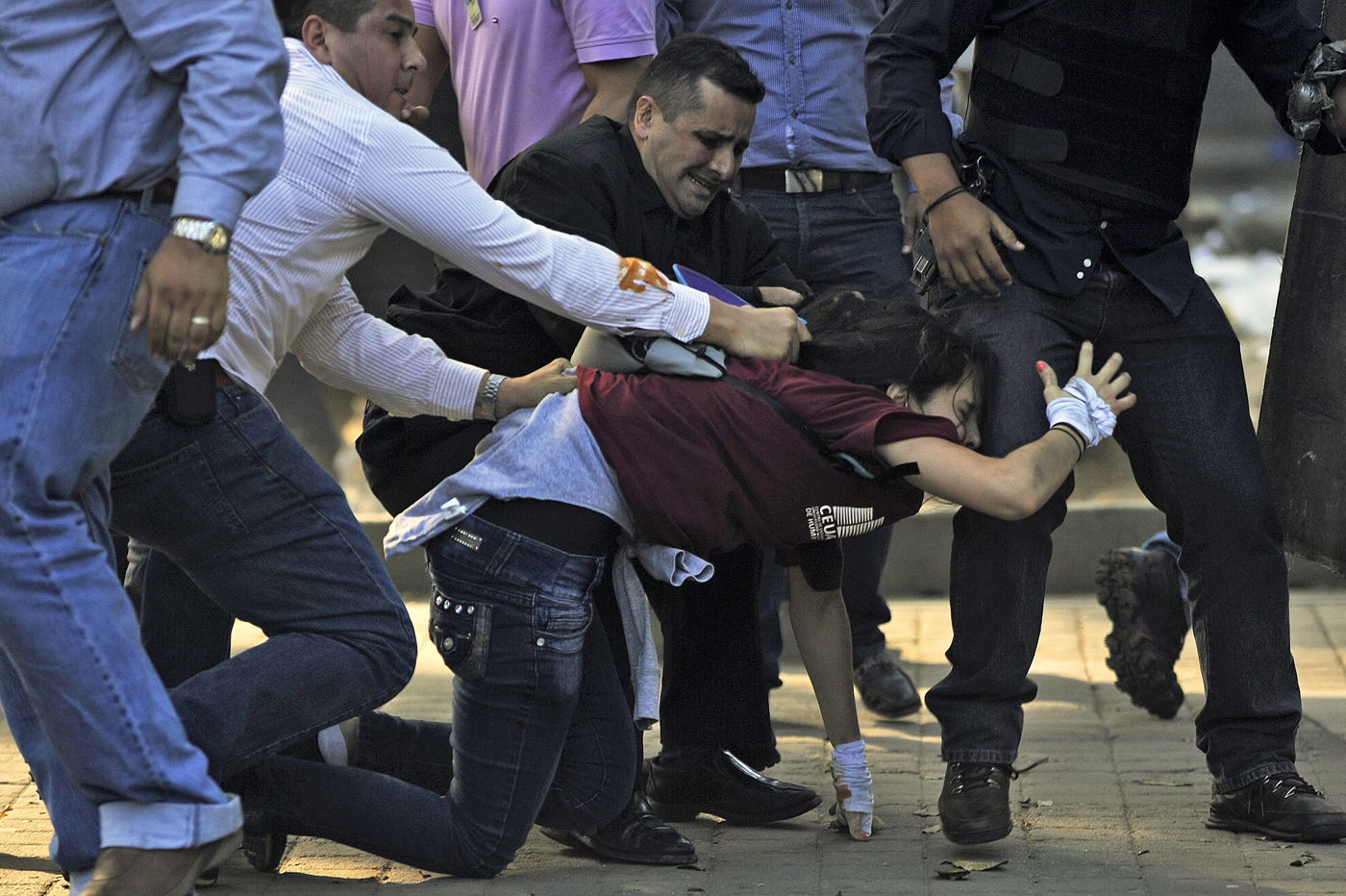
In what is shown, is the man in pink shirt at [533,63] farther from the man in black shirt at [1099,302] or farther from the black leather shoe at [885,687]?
the black leather shoe at [885,687]

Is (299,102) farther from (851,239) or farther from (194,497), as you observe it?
(851,239)

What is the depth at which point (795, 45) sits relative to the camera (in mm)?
4156

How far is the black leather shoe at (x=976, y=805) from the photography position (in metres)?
3.09

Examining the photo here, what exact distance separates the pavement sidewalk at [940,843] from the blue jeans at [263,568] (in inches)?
13.2

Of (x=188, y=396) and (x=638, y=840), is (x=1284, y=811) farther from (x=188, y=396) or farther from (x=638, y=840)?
(x=188, y=396)

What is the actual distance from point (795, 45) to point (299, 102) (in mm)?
1751

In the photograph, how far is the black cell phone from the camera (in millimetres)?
2545

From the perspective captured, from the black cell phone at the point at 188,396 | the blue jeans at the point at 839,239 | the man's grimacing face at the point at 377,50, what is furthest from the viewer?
the blue jeans at the point at 839,239

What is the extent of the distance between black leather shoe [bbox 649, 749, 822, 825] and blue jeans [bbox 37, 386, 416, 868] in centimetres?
82

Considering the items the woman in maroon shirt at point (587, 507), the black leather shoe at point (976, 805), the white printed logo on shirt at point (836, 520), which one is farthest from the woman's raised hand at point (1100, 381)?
the black leather shoe at point (976, 805)

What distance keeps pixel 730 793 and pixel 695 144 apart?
52.8 inches

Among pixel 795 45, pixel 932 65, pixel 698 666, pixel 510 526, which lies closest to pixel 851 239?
pixel 795 45

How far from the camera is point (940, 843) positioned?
320 centimetres

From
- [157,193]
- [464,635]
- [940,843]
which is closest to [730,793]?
[940,843]
